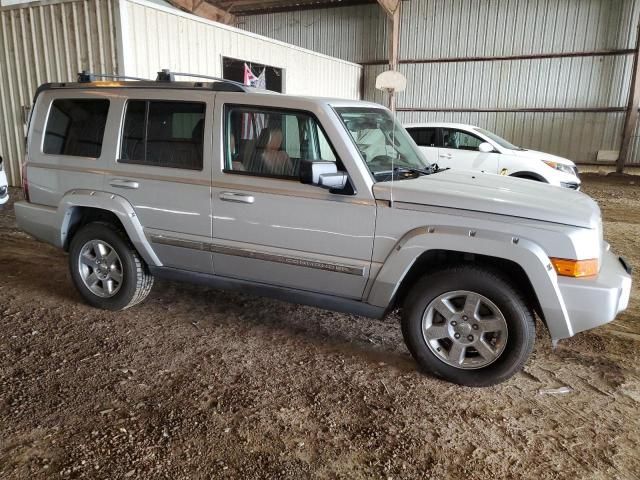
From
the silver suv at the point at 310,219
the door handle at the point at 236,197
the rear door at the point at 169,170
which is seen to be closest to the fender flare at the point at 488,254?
the silver suv at the point at 310,219

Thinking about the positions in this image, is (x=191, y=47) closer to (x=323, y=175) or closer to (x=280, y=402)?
(x=323, y=175)

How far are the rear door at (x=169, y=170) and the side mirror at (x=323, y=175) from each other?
0.94 meters

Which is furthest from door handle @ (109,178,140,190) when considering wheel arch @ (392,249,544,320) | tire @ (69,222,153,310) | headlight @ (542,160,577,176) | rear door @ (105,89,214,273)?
headlight @ (542,160,577,176)

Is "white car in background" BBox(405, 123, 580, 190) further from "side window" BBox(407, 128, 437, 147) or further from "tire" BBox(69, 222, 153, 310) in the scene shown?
"tire" BBox(69, 222, 153, 310)

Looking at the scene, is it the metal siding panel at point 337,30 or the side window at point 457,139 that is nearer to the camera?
the side window at point 457,139

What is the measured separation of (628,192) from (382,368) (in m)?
11.6

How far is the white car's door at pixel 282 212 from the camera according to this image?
3.43 m

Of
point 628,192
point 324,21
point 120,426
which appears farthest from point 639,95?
point 120,426

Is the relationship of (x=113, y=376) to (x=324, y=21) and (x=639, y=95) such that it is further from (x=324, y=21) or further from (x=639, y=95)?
(x=324, y=21)

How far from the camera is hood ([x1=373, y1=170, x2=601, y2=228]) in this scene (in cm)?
299

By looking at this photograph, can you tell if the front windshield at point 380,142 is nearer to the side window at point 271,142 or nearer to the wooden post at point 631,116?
the side window at point 271,142

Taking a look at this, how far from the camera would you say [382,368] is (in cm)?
358

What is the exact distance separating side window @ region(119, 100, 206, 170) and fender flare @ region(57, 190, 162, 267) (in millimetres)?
354

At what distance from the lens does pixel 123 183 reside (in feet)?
13.5
